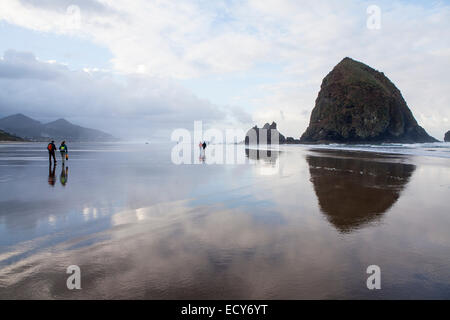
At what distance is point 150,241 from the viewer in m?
5.57

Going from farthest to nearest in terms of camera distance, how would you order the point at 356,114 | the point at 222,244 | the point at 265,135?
1. the point at 265,135
2. the point at 356,114
3. the point at 222,244

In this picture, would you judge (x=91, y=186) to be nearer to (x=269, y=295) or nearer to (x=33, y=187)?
(x=33, y=187)

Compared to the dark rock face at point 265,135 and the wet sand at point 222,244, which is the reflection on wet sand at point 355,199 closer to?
the wet sand at point 222,244

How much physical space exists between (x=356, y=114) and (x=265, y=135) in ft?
156

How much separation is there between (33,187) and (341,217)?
12.6 meters

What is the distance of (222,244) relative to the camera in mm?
5422

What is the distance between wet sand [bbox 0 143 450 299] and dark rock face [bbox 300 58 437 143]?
112037 mm

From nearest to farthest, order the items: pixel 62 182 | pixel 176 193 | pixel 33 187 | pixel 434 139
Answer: pixel 176 193 < pixel 33 187 < pixel 62 182 < pixel 434 139

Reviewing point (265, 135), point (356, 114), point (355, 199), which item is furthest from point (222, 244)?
point (265, 135)

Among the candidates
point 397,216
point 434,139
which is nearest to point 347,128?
point 434,139

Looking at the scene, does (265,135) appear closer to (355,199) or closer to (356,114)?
(356,114)

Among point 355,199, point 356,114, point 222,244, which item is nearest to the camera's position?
point 222,244

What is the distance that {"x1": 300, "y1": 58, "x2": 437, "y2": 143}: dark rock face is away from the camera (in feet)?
369

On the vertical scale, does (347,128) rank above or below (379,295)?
above
